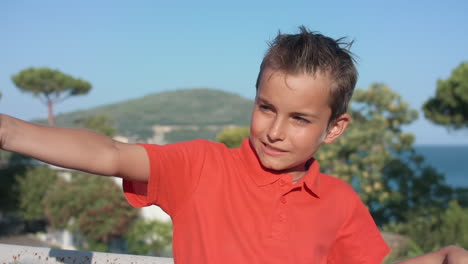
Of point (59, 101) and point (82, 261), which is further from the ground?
point (82, 261)

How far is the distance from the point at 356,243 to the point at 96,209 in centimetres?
1155

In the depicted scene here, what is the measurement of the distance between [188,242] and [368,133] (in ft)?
33.2

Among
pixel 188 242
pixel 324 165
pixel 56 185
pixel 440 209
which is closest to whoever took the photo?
pixel 188 242

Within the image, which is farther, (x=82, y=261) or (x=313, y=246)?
(x=82, y=261)

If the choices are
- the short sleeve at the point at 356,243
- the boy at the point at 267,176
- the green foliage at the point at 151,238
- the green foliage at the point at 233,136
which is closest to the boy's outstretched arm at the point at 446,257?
the short sleeve at the point at 356,243

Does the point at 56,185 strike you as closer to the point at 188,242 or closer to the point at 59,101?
the point at 188,242

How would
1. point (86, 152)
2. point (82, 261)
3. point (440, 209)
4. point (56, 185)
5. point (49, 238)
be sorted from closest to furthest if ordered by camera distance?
point (86, 152) < point (82, 261) < point (440, 209) < point (56, 185) < point (49, 238)

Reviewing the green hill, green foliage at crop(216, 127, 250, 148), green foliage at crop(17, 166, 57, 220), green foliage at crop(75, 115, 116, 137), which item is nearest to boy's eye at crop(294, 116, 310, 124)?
green foliage at crop(17, 166, 57, 220)

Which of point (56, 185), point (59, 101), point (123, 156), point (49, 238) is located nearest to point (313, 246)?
point (123, 156)

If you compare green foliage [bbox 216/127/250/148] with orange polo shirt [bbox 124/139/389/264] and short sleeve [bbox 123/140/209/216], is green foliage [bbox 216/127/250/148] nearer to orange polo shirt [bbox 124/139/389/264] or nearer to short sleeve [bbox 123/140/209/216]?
orange polo shirt [bbox 124/139/389/264]

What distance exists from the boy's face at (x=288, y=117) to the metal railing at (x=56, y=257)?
61 centimetres

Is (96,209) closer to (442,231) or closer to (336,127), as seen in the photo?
(442,231)

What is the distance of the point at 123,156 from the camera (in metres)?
1.14

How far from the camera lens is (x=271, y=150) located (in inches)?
54.1
